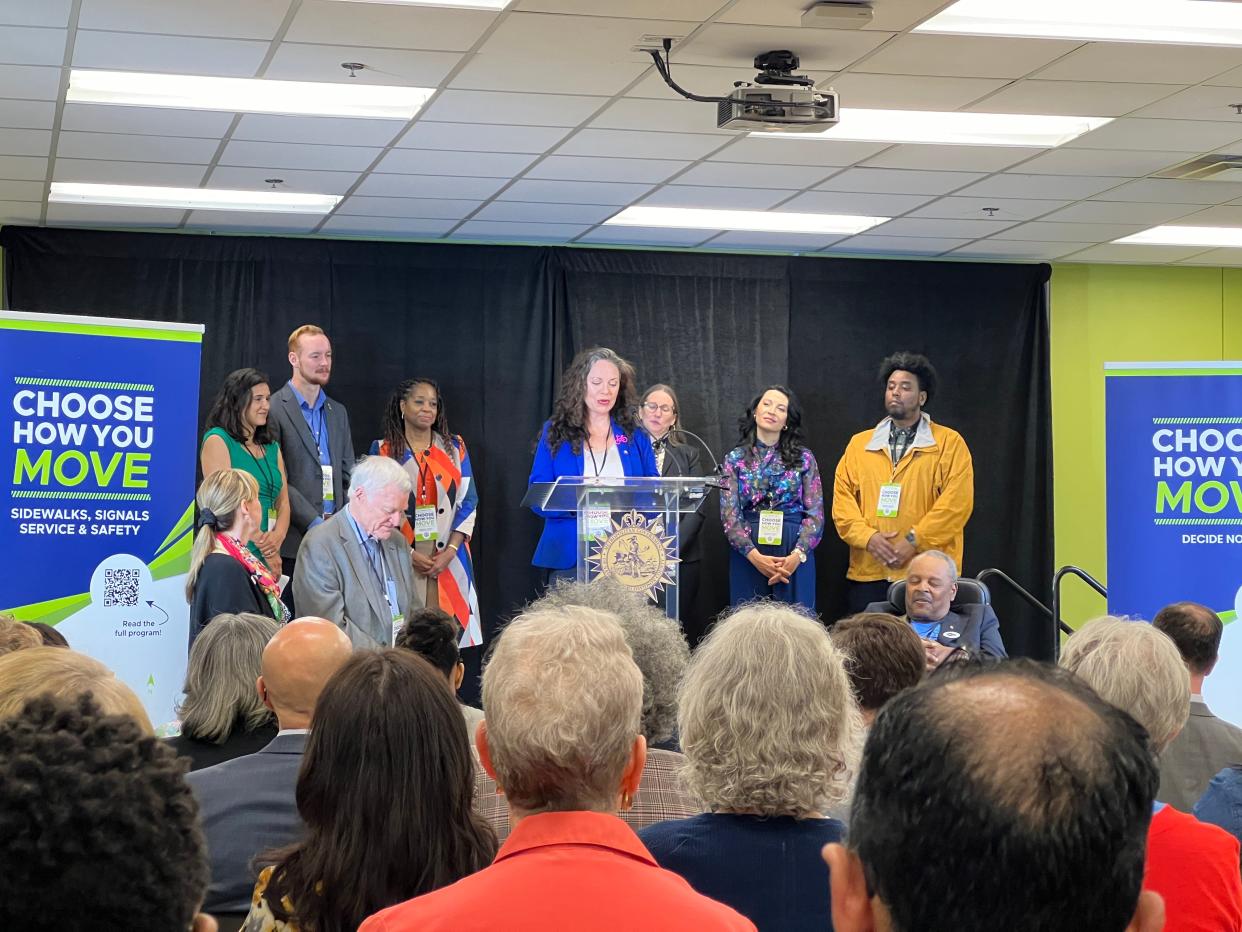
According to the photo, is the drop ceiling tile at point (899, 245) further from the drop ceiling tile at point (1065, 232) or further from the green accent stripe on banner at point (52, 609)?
the green accent stripe on banner at point (52, 609)

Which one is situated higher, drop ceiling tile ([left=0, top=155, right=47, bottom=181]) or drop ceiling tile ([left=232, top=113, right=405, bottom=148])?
Answer: drop ceiling tile ([left=232, top=113, right=405, bottom=148])

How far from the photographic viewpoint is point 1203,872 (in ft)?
7.29

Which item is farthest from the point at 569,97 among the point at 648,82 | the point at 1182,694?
the point at 1182,694

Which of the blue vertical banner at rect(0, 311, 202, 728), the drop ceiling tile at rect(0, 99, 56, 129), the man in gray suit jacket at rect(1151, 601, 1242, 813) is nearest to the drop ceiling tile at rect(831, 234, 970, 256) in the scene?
the drop ceiling tile at rect(0, 99, 56, 129)

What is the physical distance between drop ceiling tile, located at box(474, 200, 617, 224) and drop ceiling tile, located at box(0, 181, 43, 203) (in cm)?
238

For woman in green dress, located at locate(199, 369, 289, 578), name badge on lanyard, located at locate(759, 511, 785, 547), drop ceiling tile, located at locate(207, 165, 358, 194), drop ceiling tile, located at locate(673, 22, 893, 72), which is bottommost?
name badge on lanyard, located at locate(759, 511, 785, 547)

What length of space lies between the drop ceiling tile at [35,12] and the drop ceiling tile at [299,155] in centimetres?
168

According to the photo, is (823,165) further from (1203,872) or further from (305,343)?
→ (1203,872)

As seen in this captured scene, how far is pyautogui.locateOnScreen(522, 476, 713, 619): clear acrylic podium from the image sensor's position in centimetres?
645

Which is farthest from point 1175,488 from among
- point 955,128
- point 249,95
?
point 249,95

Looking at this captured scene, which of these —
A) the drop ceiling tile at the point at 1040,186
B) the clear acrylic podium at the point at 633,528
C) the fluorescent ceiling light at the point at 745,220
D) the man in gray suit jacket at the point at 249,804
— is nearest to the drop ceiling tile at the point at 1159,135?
the drop ceiling tile at the point at 1040,186

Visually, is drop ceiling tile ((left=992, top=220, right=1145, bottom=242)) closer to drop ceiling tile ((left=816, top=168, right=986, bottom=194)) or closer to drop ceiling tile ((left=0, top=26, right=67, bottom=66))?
drop ceiling tile ((left=816, top=168, right=986, bottom=194))

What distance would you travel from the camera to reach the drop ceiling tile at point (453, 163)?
6.96 m

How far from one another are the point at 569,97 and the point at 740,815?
4307 millimetres
